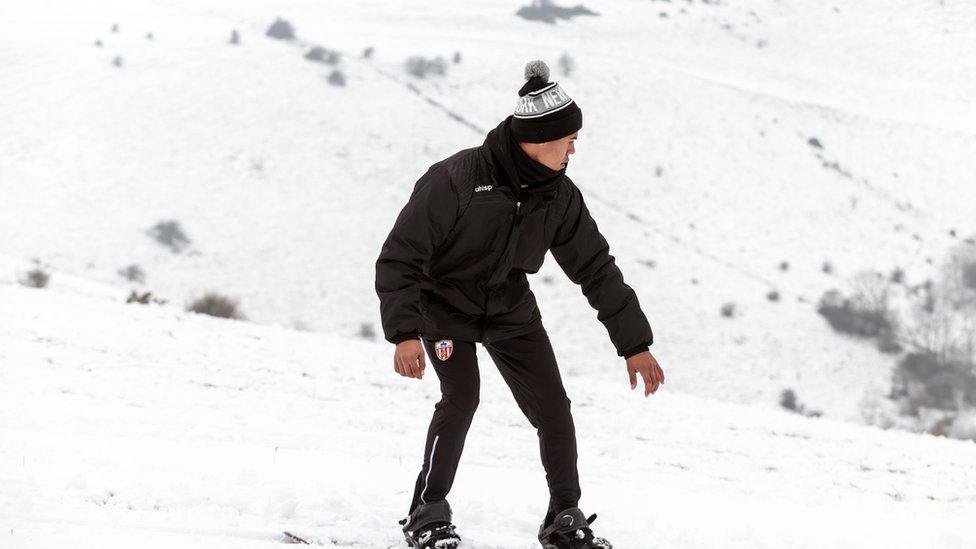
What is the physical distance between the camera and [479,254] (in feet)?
10.4

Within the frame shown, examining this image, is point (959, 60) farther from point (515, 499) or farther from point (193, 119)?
point (515, 499)

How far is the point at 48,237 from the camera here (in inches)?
1133

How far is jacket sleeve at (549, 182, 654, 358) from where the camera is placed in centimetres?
339

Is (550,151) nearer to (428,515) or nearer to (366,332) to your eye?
(428,515)

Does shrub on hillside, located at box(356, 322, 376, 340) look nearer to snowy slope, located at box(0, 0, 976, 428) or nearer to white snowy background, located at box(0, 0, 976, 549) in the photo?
white snowy background, located at box(0, 0, 976, 549)

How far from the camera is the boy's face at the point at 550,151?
3.16 m

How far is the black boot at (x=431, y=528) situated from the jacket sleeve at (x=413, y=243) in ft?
2.19

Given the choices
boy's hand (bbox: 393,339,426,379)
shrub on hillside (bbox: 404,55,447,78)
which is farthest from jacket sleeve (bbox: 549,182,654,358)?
shrub on hillside (bbox: 404,55,447,78)

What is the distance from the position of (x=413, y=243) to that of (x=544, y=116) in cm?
61

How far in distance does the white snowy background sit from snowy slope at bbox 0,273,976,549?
0.03m

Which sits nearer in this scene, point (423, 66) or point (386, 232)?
point (386, 232)

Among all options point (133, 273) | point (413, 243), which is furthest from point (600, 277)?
point (133, 273)

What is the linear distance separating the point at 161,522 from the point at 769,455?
17.5 feet

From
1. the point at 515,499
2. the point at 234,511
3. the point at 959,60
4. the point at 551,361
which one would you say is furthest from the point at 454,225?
the point at 959,60
